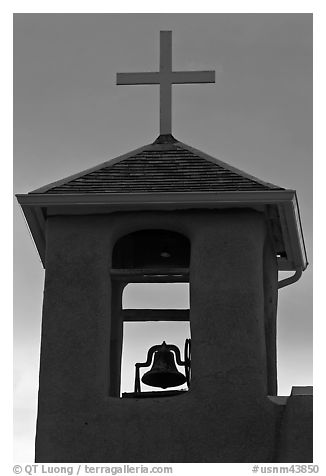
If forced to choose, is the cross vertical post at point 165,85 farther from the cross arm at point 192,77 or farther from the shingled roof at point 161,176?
the shingled roof at point 161,176

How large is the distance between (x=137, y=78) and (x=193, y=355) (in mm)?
4021

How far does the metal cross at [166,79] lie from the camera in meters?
26.2

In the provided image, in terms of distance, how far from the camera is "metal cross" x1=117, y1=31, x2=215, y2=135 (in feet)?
85.9

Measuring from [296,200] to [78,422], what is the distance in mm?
3708

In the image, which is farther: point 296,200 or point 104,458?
point 296,200

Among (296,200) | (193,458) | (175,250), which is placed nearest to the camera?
(193,458)

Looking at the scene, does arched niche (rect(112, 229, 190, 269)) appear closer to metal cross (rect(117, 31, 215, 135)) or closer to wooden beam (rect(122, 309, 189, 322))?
wooden beam (rect(122, 309, 189, 322))

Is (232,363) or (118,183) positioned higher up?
(118,183)

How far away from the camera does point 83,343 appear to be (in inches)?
953

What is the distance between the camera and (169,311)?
25.2 meters

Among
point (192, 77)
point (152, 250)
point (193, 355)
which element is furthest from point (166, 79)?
point (193, 355)

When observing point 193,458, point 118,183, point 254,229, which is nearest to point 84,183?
point 118,183

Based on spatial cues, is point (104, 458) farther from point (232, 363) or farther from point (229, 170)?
point (229, 170)

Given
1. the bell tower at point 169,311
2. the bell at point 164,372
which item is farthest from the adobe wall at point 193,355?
the bell at point 164,372
